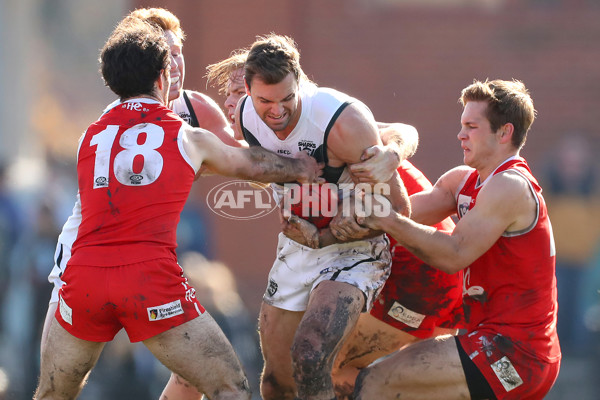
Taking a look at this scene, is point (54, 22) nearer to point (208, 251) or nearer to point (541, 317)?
point (208, 251)

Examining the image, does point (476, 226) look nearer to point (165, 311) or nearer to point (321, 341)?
point (321, 341)

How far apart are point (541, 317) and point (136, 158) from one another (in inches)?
87.5

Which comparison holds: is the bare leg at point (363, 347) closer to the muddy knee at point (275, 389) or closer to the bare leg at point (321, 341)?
the muddy knee at point (275, 389)

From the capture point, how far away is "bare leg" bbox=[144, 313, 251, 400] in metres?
3.75

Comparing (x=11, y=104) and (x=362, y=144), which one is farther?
(x=11, y=104)

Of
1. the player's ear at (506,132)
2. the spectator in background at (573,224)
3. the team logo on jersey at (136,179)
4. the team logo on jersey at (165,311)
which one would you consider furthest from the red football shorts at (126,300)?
the spectator in background at (573,224)

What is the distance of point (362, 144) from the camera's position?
4301 mm

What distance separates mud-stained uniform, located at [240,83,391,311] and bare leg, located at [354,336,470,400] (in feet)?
1.12

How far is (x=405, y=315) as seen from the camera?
15.6ft

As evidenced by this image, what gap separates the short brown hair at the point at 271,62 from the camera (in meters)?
4.17

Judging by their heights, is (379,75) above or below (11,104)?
above

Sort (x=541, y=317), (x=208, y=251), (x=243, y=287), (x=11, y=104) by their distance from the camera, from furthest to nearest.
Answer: (x=11, y=104)
(x=243, y=287)
(x=208, y=251)
(x=541, y=317)

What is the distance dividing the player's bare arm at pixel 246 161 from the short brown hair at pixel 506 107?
3.19 ft

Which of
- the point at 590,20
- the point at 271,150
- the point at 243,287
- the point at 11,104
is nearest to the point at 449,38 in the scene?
the point at 590,20
